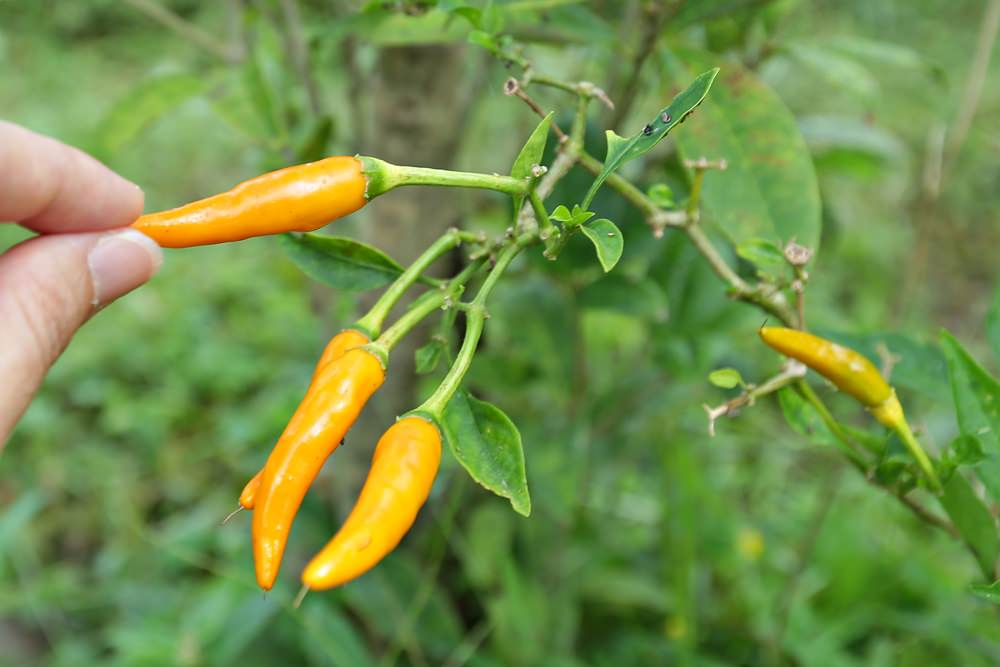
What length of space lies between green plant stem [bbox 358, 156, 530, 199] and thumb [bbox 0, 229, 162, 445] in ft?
0.84

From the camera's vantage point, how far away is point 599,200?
3.43 ft

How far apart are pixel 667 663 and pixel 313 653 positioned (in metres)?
0.58

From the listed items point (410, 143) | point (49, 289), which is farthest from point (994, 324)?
point (49, 289)

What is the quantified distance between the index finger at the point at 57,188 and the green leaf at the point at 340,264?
242 mm

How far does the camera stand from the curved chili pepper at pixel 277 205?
0.60 meters

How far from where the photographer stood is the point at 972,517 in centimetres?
70

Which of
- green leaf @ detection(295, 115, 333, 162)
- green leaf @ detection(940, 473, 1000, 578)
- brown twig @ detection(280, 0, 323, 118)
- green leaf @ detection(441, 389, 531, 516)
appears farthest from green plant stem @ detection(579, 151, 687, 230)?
brown twig @ detection(280, 0, 323, 118)

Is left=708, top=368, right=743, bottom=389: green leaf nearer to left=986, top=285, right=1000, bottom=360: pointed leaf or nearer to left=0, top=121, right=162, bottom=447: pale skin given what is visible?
left=986, top=285, right=1000, bottom=360: pointed leaf

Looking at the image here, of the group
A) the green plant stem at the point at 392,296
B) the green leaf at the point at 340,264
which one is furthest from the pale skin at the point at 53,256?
the green plant stem at the point at 392,296

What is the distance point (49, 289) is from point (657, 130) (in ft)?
1.92

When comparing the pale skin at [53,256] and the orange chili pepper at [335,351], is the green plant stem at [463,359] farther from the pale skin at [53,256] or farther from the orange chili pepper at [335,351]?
the pale skin at [53,256]

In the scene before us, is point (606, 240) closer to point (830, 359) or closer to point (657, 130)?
point (657, 130)

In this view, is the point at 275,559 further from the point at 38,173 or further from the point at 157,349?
the point at 157,349

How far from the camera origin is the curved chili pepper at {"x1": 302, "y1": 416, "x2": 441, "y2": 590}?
1.70ft
